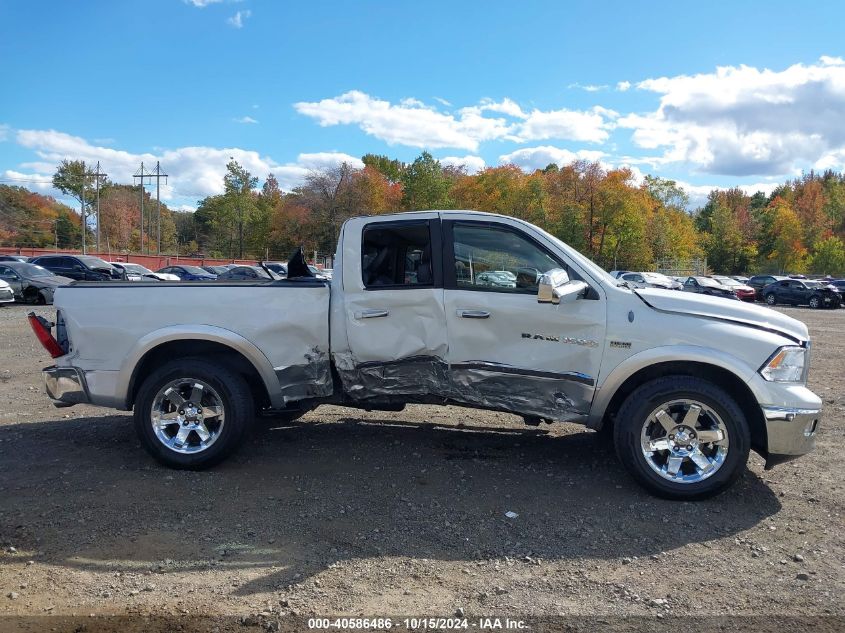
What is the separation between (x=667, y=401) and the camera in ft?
15.3

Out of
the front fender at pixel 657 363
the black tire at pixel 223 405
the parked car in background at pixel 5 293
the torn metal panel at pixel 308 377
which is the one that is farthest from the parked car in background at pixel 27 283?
the front fender at pixel 657 363

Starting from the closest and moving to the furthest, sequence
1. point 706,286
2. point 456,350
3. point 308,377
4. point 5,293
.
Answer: point 456,350 → point 308,377 → point 5,293 → point 706,286

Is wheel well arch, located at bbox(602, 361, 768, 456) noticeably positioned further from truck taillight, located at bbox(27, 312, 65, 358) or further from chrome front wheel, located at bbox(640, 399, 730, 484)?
truck taillight, located at bbox(27, 312, 65, 358)

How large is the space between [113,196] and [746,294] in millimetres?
82124

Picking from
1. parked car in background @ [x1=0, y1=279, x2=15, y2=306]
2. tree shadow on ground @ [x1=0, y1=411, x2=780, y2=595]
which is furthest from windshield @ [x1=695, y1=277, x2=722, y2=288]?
tree shadow on ground @ [x1=0, y1=411, x2=780, y2=595]

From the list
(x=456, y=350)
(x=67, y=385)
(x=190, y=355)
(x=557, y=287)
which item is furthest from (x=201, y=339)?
(x=557, y=287)

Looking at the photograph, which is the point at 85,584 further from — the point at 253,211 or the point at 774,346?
the point at 253,211

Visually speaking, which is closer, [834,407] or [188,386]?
[188,386]

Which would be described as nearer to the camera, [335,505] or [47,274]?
[335,505]

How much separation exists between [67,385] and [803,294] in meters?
40.6

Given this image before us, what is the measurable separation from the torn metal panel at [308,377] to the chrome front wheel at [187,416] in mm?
510

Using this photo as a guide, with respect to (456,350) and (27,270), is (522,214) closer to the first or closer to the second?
(27,270)

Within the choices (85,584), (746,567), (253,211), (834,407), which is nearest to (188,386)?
(85,584)

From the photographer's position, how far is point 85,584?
3.53 m
